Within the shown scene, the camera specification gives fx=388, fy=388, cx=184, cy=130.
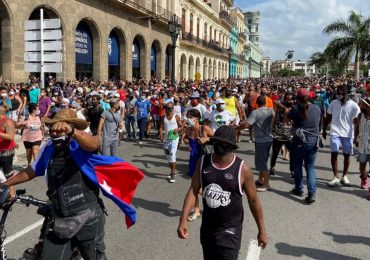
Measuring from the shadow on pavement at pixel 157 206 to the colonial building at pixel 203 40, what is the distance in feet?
90.1

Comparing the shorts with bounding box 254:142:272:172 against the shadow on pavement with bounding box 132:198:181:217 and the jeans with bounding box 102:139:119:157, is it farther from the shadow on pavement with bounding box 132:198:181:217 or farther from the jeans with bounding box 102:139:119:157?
the jeans with bounding box 102:139:119:157

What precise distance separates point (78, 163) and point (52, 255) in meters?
0.72

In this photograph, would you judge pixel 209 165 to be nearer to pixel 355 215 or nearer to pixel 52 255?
pixel 52 255

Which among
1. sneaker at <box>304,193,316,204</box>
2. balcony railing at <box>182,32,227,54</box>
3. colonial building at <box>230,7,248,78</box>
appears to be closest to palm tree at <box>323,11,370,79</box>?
balcony railing at <box>182,32,227,54</box>

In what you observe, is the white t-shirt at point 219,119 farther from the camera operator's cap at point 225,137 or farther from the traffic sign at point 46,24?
the traffic sign at point 46,24

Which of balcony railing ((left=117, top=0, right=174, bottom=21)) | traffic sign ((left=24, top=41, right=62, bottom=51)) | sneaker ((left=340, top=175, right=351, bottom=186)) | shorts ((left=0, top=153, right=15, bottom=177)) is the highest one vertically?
balcony railing ((left=117, top=0, right=174, bottom=21))

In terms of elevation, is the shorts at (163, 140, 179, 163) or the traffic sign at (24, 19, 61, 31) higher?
the traffic sign at (24, 19, 61, 31)

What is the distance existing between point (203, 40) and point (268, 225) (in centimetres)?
4674

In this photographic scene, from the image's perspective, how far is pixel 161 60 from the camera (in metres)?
33.9

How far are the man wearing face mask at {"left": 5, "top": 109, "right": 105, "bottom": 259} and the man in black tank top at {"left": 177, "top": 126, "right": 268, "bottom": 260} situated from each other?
29.8 inches

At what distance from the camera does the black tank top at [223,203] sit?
117 inches

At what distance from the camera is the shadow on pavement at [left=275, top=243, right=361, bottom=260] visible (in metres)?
4.36

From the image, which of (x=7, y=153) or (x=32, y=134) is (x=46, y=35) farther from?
(x=7, y=153)

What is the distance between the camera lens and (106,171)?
325 centimetres
